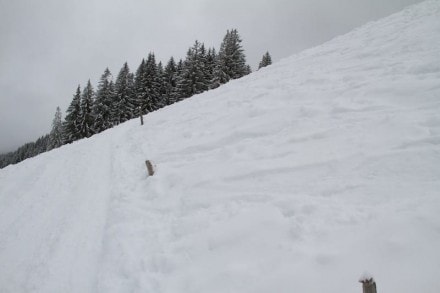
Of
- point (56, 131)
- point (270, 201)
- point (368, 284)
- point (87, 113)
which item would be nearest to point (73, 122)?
point (87, 113)

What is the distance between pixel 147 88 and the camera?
4700cm

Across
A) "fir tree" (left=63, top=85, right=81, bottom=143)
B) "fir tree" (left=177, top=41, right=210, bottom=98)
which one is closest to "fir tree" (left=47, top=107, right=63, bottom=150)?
"fir tree" (left=63, top=85, right=81, bottom=143)

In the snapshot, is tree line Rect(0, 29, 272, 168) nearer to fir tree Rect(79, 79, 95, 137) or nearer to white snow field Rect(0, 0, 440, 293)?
fir tree Rect(79, 79, 95, 137)

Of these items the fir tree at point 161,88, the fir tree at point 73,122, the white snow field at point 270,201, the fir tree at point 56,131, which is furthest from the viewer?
the fir tree at point 56,131

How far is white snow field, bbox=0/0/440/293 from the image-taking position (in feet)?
17.5

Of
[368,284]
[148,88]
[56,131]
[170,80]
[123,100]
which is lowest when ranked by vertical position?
[368,284]

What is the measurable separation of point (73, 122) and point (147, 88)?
12.8 meters

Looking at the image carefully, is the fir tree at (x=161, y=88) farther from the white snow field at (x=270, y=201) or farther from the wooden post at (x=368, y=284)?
the wooden post at (x=368, y=284)

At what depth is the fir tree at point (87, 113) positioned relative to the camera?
45.5m

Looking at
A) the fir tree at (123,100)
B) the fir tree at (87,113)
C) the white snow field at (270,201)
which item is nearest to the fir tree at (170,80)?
the fir tree at (123,100)

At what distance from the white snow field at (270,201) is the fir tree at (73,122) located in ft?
105

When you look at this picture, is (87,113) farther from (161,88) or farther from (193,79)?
(193,79)

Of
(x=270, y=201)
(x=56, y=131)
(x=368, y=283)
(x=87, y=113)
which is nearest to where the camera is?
(x=368, y=283)

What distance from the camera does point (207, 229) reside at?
283 inches
